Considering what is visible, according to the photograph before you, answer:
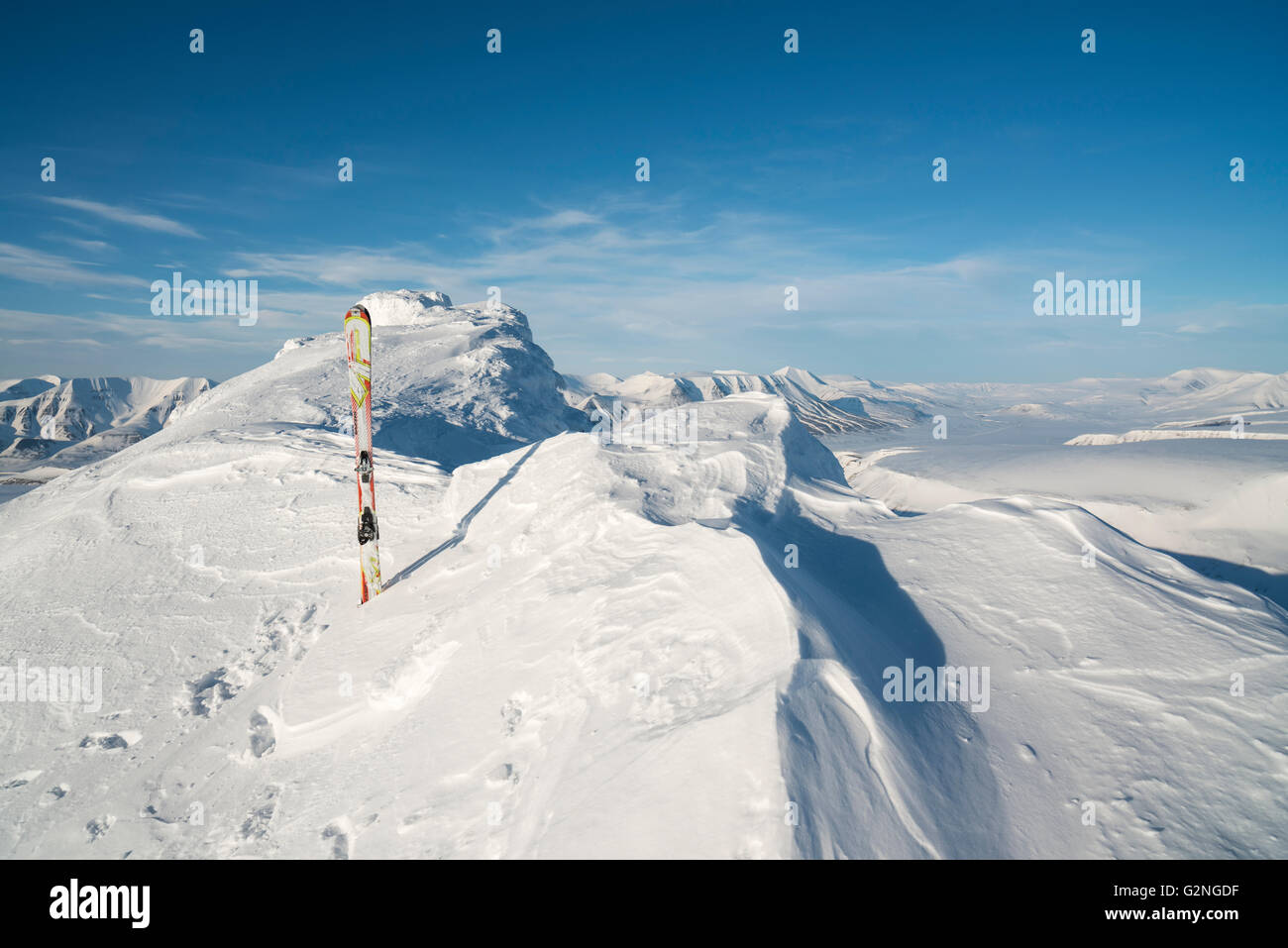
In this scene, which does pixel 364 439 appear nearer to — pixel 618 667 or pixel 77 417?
pixel 618 667

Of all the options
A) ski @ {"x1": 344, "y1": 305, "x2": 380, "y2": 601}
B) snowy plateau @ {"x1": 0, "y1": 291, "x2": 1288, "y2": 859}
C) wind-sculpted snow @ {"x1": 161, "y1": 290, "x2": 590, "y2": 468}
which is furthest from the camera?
wind-sculpted snow @ {"x1": 161, "y1": 290, "x2": 590, "y2": 468}

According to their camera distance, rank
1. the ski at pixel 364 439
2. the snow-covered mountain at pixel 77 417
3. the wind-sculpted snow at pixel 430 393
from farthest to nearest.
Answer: the snow-covered mountain at pixel 77 417
the wind-sculpted snow at pixel 430 393
the ski at pixel 364 439

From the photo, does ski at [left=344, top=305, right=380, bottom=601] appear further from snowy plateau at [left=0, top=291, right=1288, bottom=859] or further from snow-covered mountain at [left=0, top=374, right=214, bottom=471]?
snow-covered mountain at [left=0, top=374, right=214, bottom=471]

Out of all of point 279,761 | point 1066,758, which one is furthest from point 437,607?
point 1066,758

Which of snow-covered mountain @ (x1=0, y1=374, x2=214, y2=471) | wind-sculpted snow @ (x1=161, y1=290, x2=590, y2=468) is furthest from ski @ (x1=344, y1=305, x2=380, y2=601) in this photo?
snow-covered mountain @ (x1=0, y1=374, x2=214, y2=471)

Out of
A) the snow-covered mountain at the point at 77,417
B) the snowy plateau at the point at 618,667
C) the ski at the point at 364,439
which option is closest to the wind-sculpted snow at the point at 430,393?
the snowy plateau at the point at 618,667

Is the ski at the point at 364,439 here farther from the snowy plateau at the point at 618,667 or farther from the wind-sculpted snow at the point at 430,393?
the wind-sculpted snow at the point at 430,393

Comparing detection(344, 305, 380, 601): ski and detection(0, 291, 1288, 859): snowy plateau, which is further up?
detection(344, 305, 380, 601): ski
